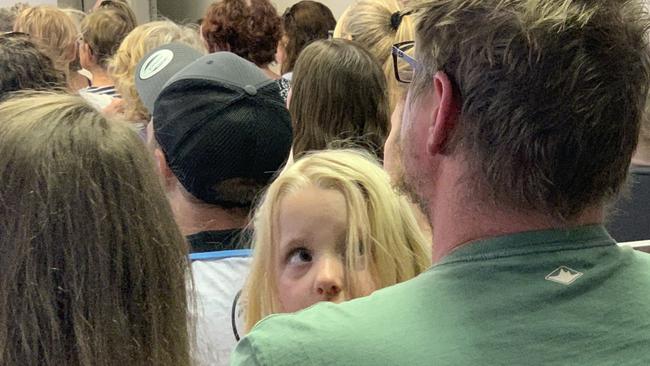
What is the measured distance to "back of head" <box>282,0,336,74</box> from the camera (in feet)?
12.7

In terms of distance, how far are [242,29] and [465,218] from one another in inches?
104

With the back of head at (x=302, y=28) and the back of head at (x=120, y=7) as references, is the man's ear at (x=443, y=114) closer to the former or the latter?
the back of head at (x=302, y=28)

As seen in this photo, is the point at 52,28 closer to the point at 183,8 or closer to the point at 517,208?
the point at 517,208

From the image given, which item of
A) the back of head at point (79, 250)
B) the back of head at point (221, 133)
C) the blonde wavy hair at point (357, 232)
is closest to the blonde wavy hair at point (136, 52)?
the back of head at point (221, 133)

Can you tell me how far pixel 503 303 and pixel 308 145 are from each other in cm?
161

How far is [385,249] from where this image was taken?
167 cm

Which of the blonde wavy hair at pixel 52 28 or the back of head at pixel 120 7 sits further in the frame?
the back of head at pixel 120 7

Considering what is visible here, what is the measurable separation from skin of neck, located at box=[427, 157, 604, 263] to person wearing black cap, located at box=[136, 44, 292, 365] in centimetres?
75

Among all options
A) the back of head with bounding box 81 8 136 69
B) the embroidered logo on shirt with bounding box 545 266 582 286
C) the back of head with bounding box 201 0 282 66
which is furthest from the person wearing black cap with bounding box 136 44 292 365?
the back of head with bounding box 81 8 136 69

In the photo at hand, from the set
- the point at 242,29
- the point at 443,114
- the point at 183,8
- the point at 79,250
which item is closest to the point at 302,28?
the point at 242,29

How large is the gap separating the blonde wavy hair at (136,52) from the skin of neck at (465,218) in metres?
2.13

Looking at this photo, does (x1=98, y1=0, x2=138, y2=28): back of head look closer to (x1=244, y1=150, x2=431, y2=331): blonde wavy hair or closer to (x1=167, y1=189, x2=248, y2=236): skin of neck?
(x1=167, y1=189, x2=248, y2=236): skin of neck

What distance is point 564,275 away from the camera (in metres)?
0.94

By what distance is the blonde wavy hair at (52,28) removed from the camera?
397 cm
